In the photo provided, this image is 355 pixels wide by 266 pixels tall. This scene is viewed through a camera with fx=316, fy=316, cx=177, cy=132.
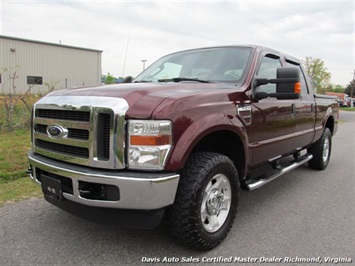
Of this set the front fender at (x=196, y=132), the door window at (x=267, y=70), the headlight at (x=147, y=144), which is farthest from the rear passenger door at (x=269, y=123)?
the headlight at (x=147, y=144)

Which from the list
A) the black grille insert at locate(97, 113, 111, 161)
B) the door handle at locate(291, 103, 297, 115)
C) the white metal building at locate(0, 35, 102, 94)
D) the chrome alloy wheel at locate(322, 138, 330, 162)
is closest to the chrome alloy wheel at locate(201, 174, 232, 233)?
the black grille insert at locate(97, 113, 111, 161)

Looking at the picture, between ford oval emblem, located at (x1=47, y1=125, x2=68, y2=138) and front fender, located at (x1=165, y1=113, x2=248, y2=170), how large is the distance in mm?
939

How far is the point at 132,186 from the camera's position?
225cm

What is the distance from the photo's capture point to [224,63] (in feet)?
12.1

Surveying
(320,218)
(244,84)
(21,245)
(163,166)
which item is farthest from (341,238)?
(21,245)

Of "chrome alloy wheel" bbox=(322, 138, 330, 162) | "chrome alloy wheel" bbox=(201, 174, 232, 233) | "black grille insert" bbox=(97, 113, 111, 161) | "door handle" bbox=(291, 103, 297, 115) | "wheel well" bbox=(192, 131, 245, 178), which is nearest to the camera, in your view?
"black grille insert" bbox=(97, 113, 111, 161)

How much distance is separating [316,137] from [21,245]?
466 centimetres

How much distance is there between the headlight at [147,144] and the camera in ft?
7.53

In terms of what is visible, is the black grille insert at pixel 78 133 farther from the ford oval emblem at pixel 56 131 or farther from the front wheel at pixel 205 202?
the front wheel at pixel 205 202

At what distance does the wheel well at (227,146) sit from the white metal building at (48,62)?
2764 cm

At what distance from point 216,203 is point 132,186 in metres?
0.95

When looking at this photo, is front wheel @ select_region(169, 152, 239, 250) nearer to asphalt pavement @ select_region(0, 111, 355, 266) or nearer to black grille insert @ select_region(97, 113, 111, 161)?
asphalt pavement @ select_region(0, 111, 355, 266)

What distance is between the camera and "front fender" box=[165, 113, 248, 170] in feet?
7.84

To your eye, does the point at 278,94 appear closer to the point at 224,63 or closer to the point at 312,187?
the point at 224,63
